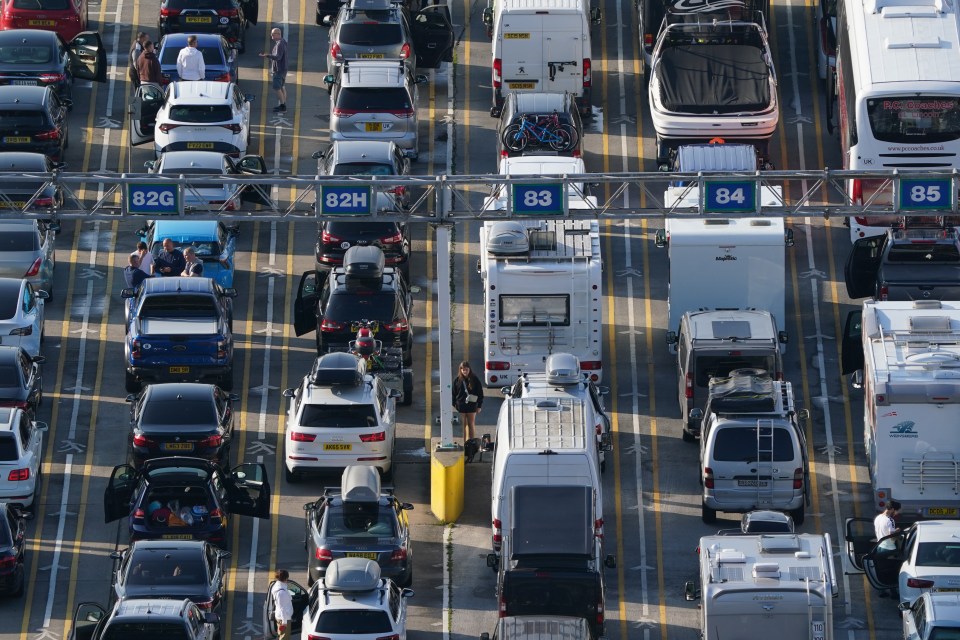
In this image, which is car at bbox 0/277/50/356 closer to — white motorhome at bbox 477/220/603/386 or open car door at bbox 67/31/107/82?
white motorhome at bbox 477/220/603/386

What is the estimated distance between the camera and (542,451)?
45.7 metres

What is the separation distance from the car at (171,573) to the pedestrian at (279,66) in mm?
17303

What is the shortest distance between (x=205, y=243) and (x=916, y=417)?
45.6 ft

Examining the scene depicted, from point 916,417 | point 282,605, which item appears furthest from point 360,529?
point 916,417

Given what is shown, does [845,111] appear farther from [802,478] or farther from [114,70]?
[114,70]

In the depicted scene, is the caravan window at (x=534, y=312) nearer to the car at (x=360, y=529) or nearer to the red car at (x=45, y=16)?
the car at (x=360, y=529)

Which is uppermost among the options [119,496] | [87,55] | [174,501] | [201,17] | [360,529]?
[201,17]

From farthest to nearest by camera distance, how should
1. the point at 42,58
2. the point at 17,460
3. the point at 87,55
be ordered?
the point at 87,55 < the point at 42,58 < the point at 17,460

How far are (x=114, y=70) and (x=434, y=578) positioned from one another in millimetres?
19312

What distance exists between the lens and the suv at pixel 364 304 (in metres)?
51.5

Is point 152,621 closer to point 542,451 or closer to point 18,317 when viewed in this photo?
point 542,451

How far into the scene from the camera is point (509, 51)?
59250 millimetres

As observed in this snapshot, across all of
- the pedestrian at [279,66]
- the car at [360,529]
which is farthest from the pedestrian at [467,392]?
the pedestrian at [279,66]

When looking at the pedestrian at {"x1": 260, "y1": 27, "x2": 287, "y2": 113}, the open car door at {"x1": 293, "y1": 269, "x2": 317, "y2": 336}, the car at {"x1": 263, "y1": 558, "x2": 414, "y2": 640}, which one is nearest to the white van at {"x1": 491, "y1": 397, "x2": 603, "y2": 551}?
the car at {"x1": 263, "y1": 558, "x2": 414, "y2": 640}
